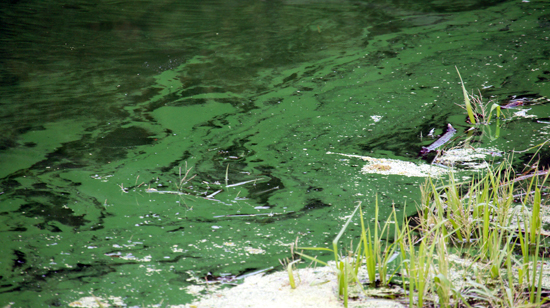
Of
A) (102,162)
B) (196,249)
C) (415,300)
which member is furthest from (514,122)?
(102,162)

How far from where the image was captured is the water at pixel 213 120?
1.70 metres

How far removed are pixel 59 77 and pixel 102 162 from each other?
4.32 feet

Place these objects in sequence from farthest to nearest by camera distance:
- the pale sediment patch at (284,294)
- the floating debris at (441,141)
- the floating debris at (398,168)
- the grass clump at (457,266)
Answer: the floating debris at (441,141), the floating debris at (398,168), the pale sediment patch at (284,294), the grass clump at (457,266)

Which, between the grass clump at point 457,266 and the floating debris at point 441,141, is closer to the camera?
the grass clump at point 457,266

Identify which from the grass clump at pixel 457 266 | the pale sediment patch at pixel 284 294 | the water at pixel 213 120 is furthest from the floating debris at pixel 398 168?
the pale sediment patch at pixel 284 294

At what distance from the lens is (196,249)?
1693 millimetres

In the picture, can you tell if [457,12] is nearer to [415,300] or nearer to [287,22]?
[287,22]

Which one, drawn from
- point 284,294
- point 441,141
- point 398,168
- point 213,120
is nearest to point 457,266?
point 284,294

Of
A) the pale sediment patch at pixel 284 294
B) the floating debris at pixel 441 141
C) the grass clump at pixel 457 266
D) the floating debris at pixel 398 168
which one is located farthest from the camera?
the floating debris at pixel 441 141

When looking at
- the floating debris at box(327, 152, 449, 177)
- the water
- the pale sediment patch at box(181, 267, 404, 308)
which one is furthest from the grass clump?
the floating debris at box(327, 152, 449, 177)

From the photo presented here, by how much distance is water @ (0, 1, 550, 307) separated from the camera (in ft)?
5.57

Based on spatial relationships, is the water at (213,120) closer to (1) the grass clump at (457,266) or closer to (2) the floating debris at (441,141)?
(2) the floating debris at (441,141)

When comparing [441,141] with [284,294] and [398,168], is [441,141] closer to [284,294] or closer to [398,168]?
[398,168]

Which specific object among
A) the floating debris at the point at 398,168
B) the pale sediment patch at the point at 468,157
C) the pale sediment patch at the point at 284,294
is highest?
the pale sediment patch at the point at 468,157
